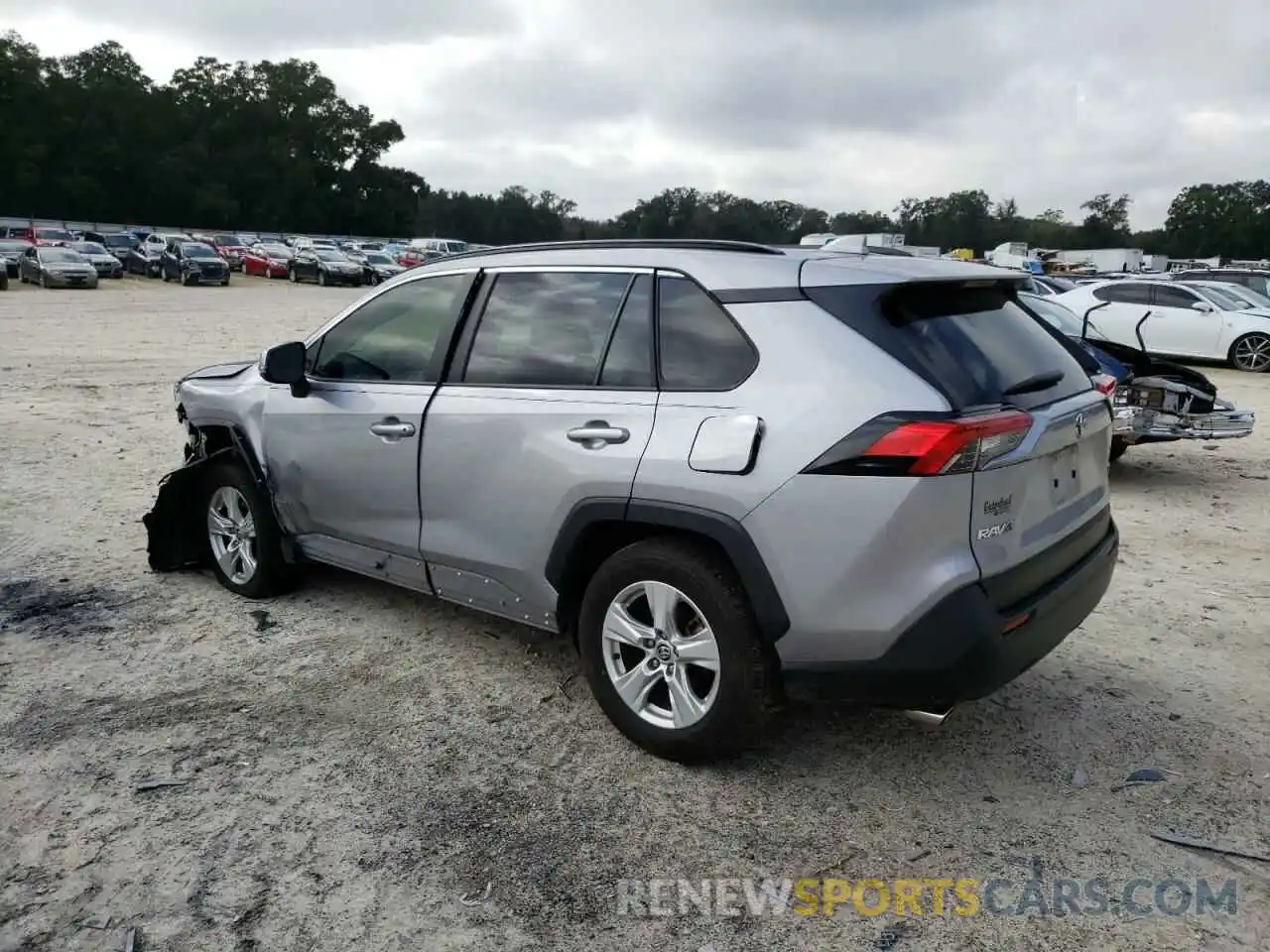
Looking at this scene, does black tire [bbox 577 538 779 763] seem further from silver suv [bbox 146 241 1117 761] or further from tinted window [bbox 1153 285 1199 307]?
tinted window [bbox 1153 285 1199 307]

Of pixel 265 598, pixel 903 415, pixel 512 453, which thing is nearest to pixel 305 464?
pixel 265 598

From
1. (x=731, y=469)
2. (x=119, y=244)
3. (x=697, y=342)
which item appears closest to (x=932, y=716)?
(x=731, y=469)

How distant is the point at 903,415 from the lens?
294 centimetres

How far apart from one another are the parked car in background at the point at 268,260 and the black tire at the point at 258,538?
41344 millimetres

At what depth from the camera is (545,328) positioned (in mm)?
3910

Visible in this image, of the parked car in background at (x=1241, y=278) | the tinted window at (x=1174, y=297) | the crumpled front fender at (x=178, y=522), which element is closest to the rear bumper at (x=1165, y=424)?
the crumpled front fender at (x=178, y=522)

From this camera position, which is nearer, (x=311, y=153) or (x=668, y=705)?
(x=668, y=705)

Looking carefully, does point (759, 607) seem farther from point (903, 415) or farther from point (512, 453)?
point (512, 453)

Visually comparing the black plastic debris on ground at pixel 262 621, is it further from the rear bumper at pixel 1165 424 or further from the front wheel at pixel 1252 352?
the front wheel at pixel 1252 352

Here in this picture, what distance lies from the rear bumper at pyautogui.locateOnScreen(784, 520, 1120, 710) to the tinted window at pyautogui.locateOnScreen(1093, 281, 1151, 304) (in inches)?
661

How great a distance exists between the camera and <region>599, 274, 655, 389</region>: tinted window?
355cm

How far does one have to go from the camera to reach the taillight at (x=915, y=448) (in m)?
2.90

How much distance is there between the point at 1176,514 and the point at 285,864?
6.79 metres

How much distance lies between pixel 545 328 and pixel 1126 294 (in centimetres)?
1704
